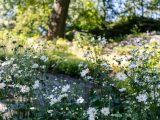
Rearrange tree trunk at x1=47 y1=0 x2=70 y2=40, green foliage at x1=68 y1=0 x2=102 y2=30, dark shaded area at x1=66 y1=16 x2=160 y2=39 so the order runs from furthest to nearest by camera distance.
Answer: green foliage at x1=68 y1=0 x2=102 y2=30
dark shaded area at x1=66 y1=16 x2=160 y2=39
tree trunk at x1=47 y1=0 x2=70 y2=40

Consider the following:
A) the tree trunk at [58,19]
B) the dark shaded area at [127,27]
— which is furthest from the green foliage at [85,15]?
the tree trunk at [58,19]

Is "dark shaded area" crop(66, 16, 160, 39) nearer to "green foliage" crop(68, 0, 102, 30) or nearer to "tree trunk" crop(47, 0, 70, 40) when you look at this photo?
"green foliage" crop(68, 0, 102, 30)

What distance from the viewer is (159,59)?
19.9 feet

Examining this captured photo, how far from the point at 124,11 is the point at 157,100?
72.3ft

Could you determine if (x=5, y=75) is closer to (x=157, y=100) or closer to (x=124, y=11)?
(x=157, y=100)

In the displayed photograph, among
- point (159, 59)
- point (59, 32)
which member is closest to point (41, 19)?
point (59, 32)

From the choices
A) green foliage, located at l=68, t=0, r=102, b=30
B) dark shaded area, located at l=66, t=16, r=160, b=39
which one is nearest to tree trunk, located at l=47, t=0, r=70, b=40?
dark shaded area, located at l=66, t=16, r=160, b=39

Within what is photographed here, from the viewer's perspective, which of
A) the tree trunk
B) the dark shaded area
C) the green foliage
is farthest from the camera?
the green foliage

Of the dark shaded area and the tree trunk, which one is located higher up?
the tree trunk

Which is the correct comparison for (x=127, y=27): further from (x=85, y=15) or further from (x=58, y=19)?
(x=58, y=19)

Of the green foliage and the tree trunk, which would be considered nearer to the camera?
the tree trunk

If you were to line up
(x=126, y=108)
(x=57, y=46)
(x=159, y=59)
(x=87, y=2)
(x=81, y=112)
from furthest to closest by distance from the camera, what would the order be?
(x=87, y=2)
(x=57, y=46)
(x=159, y=59)
(x=126, y=108)
(x=81, y=112)

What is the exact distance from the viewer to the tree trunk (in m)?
16.1

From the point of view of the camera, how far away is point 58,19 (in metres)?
16.3
